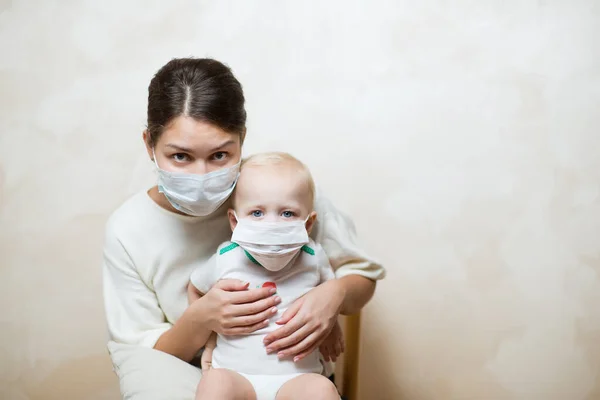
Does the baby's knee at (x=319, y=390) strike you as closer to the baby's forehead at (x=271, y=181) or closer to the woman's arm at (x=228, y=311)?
the woman's arm at (x=228, y=311)

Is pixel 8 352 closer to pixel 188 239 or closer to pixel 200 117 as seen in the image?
pixel 188 239

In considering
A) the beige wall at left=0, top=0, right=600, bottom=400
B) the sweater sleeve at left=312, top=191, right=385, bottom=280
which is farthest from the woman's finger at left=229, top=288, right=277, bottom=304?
the beige wall at left=0, top=0, right=600, bottom=400

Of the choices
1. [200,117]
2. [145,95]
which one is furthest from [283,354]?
[145,95]

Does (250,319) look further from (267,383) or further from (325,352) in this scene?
(325,352)

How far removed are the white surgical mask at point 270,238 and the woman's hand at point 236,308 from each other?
0.09 m

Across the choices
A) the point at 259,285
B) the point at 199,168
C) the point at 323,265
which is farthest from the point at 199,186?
the point at 323,265

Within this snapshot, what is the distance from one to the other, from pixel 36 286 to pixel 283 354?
1.49 meters

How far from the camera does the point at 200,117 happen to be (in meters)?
1.72

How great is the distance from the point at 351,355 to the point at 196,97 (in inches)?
40.3

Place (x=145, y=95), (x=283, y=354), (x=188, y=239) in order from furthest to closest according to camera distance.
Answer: (x=145, y=95), (x=188, y=239), (x=283, y=354)

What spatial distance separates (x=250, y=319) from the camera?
67.2 inches

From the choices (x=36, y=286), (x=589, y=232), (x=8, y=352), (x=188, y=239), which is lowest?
(x=8, y=352)

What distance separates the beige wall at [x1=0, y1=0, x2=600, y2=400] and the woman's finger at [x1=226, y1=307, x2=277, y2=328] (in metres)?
1.15

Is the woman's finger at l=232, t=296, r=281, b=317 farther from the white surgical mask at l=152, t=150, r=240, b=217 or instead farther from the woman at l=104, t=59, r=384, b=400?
the white surgical mask at l=152, t=150, r=240, b=217
